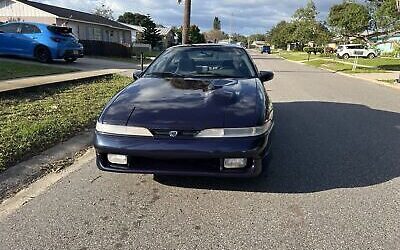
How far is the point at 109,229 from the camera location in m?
3.08

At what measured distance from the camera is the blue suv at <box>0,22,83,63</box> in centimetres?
1581

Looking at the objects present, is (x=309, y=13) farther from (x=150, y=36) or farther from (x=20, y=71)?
(x=20, y=71)

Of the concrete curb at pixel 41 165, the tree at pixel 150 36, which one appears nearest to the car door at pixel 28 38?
the concrete curb at pixel 41 165

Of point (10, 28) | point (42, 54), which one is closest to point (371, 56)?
point (42, 54)

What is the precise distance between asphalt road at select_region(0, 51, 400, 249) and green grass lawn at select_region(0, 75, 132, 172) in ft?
2.65

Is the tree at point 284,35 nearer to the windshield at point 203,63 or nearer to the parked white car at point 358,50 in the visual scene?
the parked white car at point 358,50

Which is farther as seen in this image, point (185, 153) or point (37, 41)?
point (37, 41)

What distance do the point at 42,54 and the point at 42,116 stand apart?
10741 mm

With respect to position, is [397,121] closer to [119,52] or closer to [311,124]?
[311,124]

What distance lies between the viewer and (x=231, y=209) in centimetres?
345

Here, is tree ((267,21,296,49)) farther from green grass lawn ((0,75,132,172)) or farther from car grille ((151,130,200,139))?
car grille ((151,130,200,139))

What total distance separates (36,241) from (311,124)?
5248 mm

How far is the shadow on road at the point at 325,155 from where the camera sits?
4.02 metres

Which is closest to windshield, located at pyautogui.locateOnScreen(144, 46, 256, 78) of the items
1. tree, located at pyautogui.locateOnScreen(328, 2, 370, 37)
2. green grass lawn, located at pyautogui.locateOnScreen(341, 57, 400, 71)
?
green grass lawn, located at pyautogui.locateOnScreen(341, 57, 400, 71)
